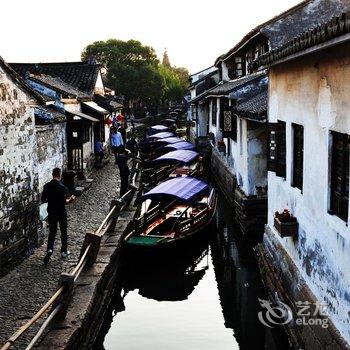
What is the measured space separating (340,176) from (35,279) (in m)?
6.61

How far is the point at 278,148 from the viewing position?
34.9ft

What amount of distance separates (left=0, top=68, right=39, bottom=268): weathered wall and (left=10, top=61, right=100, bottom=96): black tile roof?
63.5 ft

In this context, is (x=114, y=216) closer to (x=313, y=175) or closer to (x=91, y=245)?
(x=91, y=245)

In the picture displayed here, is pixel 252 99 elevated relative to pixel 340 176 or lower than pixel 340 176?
elevated

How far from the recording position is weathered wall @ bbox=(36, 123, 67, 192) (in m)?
16.5

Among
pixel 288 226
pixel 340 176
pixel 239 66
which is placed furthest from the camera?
pixel 239 66

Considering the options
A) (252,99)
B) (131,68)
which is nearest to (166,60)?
(131,68)

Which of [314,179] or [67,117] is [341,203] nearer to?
[314,179]

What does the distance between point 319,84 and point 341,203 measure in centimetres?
199

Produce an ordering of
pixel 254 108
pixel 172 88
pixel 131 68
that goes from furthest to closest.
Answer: pixel 172 88, pixel 131 68, pixel 254 108

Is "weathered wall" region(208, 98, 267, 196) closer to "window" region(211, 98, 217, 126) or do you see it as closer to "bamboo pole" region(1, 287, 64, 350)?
"bamboo pole" region(1, 287, 64, 350)

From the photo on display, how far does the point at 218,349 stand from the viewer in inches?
394

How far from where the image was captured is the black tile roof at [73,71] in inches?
1239

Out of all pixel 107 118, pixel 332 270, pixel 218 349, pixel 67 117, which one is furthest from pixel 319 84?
pixel 107 118
